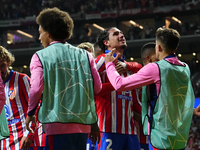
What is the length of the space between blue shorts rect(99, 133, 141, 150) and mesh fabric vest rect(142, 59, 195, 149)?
57cm

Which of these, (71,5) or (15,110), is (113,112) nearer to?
(15,110)

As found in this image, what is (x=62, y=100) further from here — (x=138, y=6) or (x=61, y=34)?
(x=138, y=6)

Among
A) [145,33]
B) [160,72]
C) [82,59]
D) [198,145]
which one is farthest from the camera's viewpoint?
[145,33]

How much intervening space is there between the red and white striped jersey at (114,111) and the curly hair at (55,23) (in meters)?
0.85

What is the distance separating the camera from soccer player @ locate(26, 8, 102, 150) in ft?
7.41

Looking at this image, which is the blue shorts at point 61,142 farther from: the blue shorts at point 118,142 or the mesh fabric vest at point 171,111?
the blue shorts at point 118,142

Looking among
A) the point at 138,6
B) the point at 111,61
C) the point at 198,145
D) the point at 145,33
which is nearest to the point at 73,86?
the point at 111,61

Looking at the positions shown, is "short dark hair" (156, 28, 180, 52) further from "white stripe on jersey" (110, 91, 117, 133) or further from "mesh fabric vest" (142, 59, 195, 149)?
"white stripe on jersey" (110, 91, 117, 133)

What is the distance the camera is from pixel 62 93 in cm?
228

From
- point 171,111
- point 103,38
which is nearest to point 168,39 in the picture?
point 171,111

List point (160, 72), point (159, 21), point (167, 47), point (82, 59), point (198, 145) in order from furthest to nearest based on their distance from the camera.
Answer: point (159, 21) < point (198, 145) < point (167, 47) < point (160, 72) < point (82, 59)

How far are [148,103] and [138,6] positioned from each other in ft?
71.0

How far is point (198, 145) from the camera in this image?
43.7 feet

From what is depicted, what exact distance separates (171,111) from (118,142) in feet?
2.50
